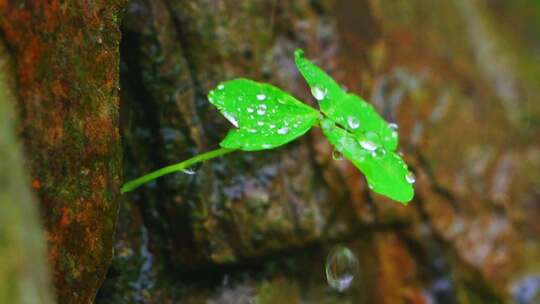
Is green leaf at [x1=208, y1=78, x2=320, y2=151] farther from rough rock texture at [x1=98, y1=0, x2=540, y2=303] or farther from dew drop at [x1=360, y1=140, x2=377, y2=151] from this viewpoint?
rough rock texture at [x1=98, y1=0, x2=540, y2=303]

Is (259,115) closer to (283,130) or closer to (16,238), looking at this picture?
(283,130)

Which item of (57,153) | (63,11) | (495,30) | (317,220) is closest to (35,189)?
(57,153)

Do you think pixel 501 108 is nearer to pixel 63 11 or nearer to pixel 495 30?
pixel 495 30

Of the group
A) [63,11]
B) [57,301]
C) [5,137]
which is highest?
[5,137]

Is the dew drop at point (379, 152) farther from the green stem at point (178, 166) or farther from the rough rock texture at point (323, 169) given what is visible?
the rough rock texture at point (323, 169)

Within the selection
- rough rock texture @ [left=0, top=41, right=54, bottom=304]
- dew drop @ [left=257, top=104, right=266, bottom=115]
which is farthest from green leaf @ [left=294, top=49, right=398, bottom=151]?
rough rock texture @ [left=0, top=41, right=54, bottom=304]

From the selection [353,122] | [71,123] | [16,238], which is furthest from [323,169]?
[16,238]
